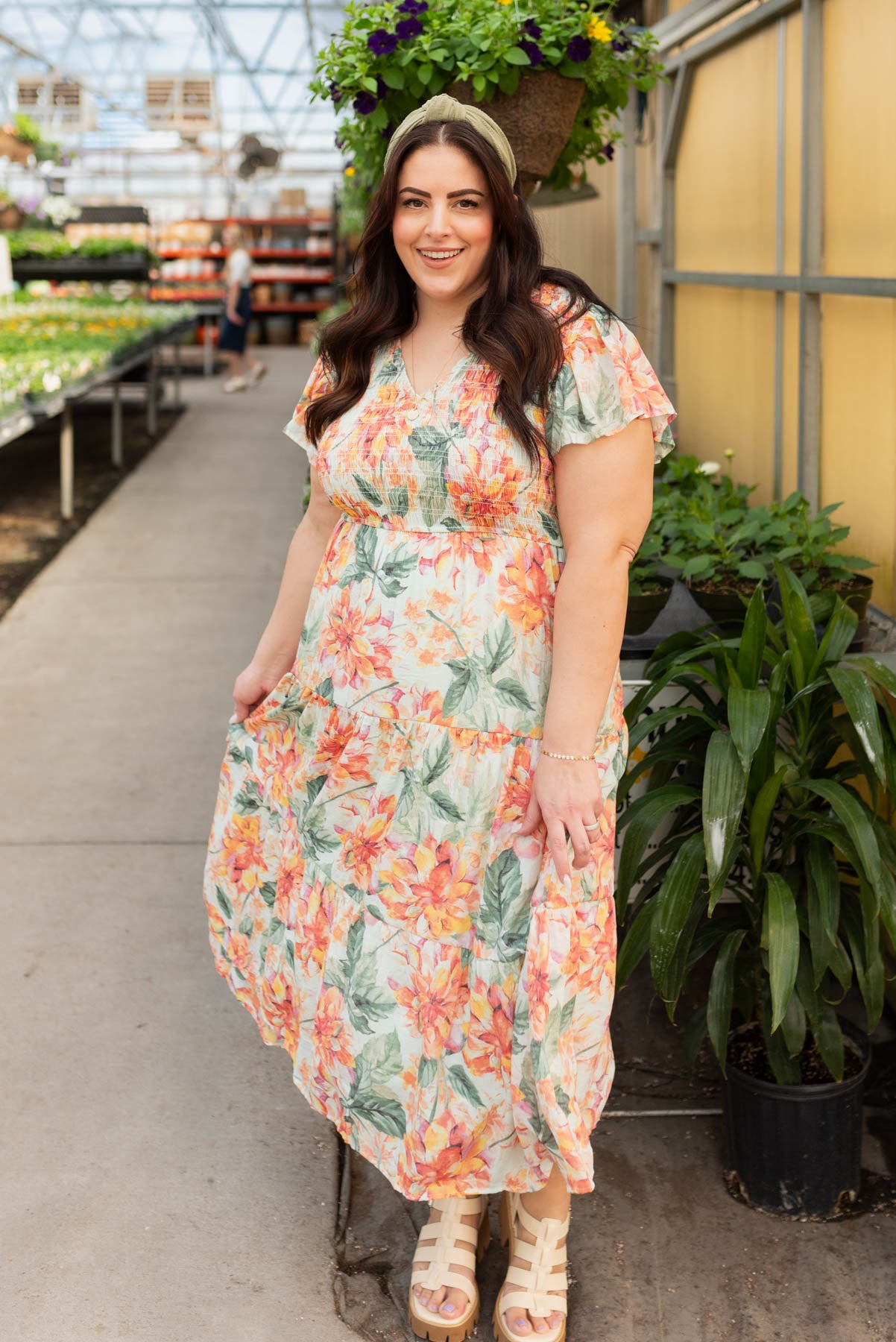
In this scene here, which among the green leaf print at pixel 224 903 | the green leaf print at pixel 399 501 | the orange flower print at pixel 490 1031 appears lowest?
the orange flower print at pixel 490 1031

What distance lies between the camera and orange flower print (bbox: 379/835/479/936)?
1779 millimetres

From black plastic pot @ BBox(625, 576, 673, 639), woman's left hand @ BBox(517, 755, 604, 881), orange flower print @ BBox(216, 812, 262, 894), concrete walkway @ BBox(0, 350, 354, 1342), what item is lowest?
concrete walkway @ BBox(0, 350, 354, 1342)

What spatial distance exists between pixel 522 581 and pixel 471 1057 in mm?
623

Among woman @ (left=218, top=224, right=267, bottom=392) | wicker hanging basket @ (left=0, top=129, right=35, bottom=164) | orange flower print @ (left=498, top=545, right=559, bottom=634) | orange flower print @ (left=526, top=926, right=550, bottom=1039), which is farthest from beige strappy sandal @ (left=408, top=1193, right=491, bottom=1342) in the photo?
woman @ (left=218, top=224, right=267, bottom=392)

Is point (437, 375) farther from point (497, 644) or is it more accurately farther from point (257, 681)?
point (257, 681)

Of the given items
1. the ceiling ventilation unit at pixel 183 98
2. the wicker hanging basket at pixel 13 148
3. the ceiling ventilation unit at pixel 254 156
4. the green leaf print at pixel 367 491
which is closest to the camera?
the green leaf print at pixel 367 491

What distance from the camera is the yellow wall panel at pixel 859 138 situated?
9.37ft

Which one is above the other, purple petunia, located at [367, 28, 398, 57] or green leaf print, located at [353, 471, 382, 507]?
purple petunia, located at [367, 28, 398, 57]

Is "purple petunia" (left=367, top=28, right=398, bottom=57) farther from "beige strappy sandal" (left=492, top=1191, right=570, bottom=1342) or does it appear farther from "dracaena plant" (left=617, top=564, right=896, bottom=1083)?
"beige strappy sandal" (left=492, top=1191, right=570, bottom=1342)

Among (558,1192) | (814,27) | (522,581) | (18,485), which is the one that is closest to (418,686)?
(522,581)

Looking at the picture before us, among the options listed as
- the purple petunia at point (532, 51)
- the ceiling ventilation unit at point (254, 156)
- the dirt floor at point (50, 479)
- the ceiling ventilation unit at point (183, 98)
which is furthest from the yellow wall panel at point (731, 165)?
the ceiling ventilation unit at point (183, 98)

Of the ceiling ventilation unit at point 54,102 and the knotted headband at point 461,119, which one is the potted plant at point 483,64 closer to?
the knotted headband at point 461,119

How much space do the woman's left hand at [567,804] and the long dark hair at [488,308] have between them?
1.25ft

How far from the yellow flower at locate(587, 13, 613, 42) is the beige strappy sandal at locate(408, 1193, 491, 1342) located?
2188 millimetres
